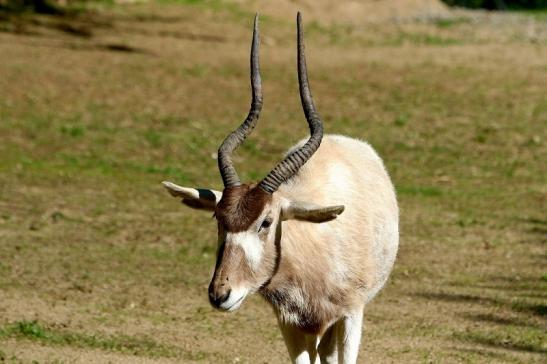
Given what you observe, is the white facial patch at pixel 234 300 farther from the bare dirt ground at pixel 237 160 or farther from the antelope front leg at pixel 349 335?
the bare dirt ground at pixel 237 160

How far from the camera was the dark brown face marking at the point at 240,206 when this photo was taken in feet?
20.9

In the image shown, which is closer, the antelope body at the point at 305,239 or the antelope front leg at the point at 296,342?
the antelope body at the point at 305,239

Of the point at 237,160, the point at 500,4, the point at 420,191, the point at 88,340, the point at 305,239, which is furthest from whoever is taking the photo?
the point at 500,4

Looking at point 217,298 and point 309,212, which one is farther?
point 309,212

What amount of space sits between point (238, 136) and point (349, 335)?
1309mm

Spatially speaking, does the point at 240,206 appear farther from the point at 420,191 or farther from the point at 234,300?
the point at 420,191

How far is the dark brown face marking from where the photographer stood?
6.38 metres

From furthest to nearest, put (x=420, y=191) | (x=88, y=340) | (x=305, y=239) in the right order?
1. (x=420, y=191)
2. (x=88, y=340)
3. (x=305, y=239)

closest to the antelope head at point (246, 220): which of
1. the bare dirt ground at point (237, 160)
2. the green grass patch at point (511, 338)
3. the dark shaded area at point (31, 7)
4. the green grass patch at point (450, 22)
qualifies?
the bare dirt ground at point (237, 160)

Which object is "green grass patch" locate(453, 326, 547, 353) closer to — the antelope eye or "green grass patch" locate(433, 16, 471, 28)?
the antelope eye

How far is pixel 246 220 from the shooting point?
6.38 m

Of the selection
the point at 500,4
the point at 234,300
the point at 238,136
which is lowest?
the point at 500,4

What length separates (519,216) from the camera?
13711 mm

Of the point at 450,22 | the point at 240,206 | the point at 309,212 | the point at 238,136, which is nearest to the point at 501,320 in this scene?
the point at 238,136
